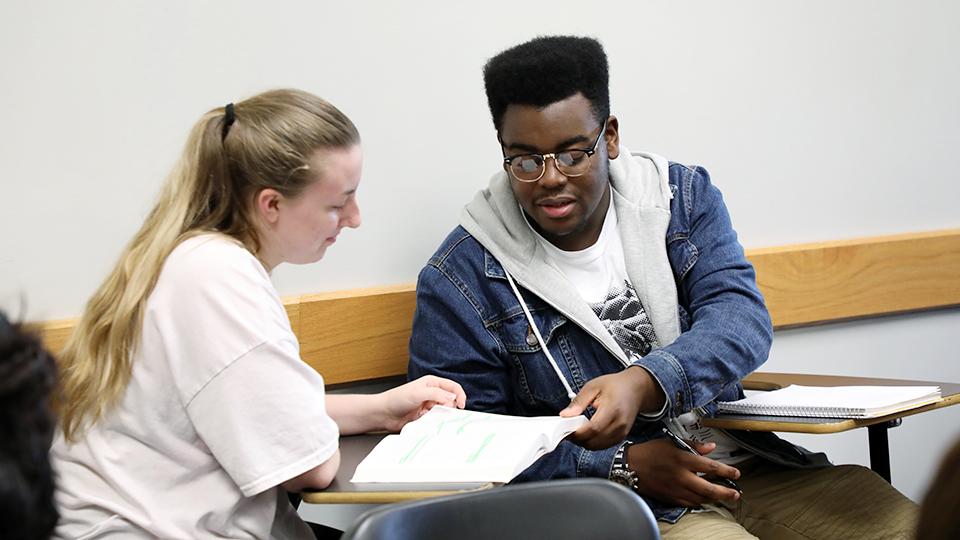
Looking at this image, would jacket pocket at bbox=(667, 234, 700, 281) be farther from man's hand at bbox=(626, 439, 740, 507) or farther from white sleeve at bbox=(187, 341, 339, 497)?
white sleeve at bbox=(187, 341, 339, 497)

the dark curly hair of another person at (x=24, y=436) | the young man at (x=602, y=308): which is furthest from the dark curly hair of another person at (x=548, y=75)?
the dark curly hair of another person at (x=24, y=436)

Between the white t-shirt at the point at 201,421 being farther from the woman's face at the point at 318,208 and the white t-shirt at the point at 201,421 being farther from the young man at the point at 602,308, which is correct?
the young man at the point at 602,308

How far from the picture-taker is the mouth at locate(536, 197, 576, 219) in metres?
2.25

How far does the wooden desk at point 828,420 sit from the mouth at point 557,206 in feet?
1.75

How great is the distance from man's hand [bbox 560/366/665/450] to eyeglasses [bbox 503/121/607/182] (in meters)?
0.44

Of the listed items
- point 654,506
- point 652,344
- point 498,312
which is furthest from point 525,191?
point 654,506

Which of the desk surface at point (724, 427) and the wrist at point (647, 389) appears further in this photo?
the wrist at point (647, 389)

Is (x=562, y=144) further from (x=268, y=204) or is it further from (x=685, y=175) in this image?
(x=268, y=204)

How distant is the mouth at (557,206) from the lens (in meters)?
→ 2.25

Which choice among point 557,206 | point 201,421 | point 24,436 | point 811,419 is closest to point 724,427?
point 811,419

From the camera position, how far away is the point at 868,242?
317 cm

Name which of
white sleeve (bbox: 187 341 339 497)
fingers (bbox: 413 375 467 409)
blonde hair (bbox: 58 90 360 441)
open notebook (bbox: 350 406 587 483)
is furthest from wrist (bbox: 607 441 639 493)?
blonde hair (bbox: 58 90 360 441)

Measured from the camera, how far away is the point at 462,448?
1744 mm

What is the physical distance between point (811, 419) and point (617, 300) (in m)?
0.50
